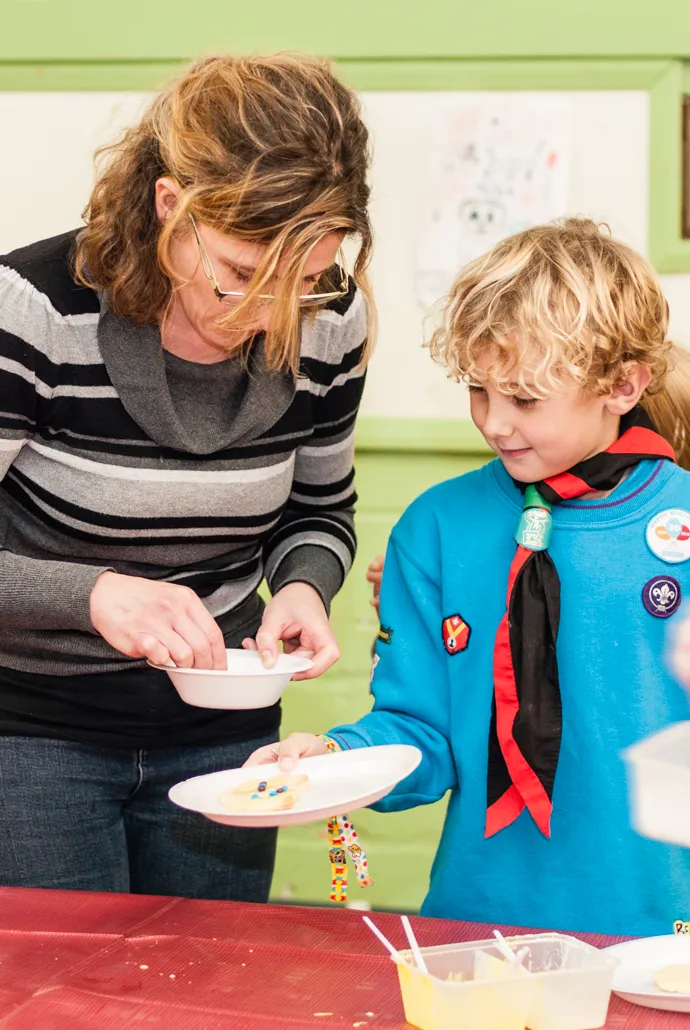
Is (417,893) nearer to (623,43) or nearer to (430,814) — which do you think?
(430,814)

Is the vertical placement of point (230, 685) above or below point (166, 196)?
below

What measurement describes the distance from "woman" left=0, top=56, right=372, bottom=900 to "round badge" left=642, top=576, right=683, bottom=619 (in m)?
0.40

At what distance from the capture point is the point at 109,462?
145 cm

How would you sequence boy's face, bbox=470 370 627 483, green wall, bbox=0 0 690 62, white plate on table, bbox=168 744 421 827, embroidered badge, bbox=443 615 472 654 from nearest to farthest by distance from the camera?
1. white plate on table, bbox=168 744 421 827
2. boy's face, bbox=470 370 627 483
3. embroidered badge, bbox=443 615 472 654
4. green wall, bbox=0 0 690 62

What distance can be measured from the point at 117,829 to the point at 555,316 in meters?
0.84

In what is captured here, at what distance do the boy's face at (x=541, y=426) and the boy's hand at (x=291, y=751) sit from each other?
1.30 ft

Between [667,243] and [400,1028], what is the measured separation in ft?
6.00

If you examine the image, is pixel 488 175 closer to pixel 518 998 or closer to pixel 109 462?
pixel 109 462

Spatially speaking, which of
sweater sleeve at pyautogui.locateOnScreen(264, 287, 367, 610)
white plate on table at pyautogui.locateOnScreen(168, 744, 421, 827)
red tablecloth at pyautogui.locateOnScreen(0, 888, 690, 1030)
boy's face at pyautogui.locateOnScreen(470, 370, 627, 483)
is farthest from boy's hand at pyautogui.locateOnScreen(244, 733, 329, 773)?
boy's face at pyautogui.locateOnScreen(470, 370, 627, 483)

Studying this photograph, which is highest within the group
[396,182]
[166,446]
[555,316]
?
[396,182]

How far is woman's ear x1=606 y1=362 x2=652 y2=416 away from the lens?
1.39m

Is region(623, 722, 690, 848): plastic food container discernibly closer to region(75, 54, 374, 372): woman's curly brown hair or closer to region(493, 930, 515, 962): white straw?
region(493, 930, 515, 962): white straw

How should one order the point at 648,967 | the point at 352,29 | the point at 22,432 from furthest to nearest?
the point at 352,29 → the point at 22,432 → the point at 648,967

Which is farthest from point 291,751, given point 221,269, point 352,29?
point 352,29
